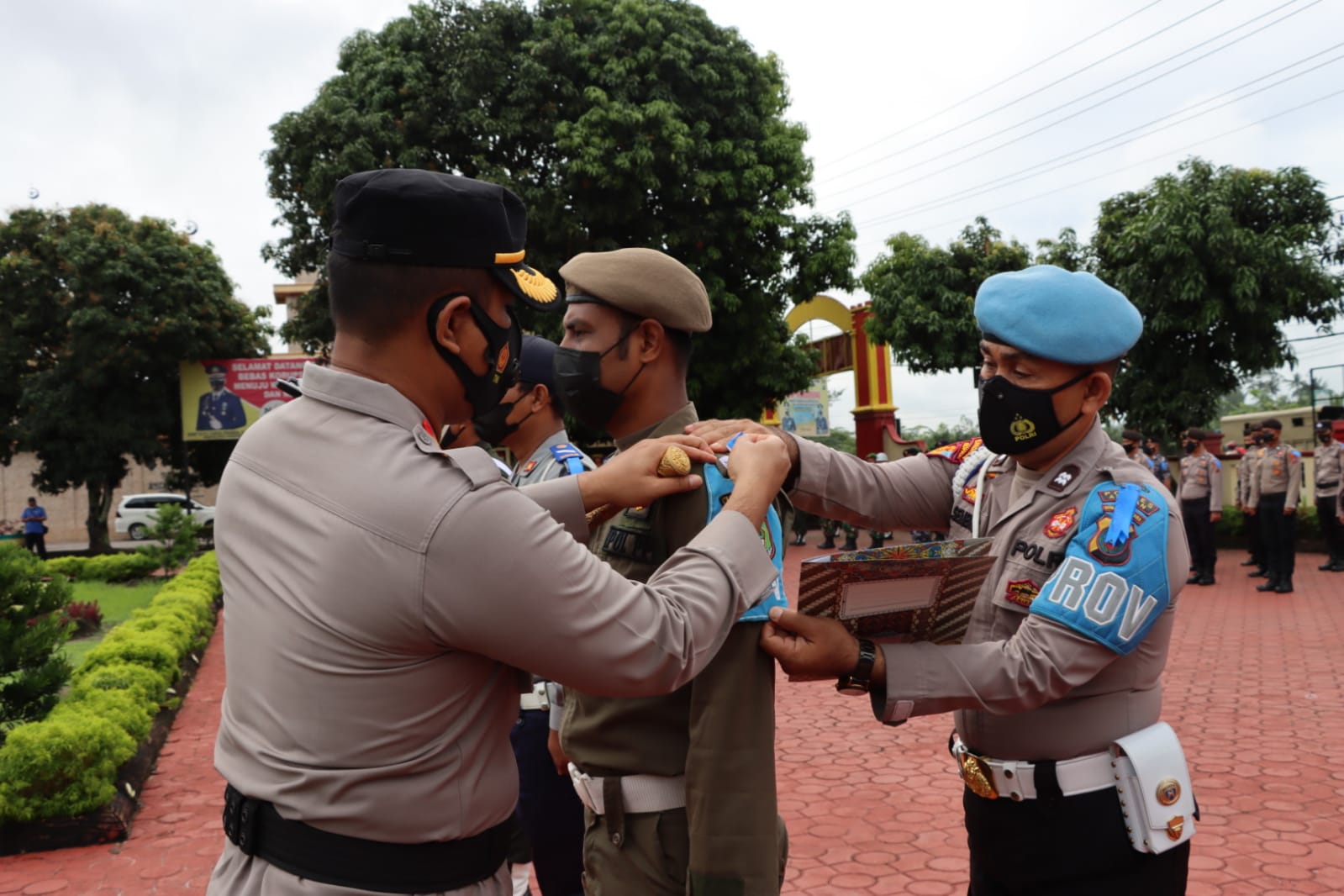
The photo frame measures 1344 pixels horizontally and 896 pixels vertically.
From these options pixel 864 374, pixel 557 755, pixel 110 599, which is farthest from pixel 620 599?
pixel 864 374

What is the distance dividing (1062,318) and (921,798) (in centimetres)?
393

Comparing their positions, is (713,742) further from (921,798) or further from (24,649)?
(24,649)

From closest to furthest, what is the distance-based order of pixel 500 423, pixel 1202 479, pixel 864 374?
pixel 500 423
pixel 1202 479
pixel 864 374

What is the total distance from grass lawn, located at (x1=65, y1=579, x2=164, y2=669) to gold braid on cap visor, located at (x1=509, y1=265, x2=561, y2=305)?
430 inches

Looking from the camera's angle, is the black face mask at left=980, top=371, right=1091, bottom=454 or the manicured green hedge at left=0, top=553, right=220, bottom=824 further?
the manicured green hedge at left=0, top=553, right=220, bottom=824

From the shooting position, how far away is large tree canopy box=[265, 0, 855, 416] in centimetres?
1692

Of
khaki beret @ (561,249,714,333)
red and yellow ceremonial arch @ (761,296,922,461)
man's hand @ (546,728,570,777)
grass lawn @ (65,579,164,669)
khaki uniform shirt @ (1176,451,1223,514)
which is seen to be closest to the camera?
khaki beret @ (561,249,714,333)

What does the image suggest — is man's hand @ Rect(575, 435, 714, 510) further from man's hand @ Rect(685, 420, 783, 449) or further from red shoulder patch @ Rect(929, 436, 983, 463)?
red shoulder patch @ Rect(929, 436, 983, 463)

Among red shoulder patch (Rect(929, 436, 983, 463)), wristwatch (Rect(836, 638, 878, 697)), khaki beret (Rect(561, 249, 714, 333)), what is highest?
khaki beret (Rect(561, 249, 714, 333))

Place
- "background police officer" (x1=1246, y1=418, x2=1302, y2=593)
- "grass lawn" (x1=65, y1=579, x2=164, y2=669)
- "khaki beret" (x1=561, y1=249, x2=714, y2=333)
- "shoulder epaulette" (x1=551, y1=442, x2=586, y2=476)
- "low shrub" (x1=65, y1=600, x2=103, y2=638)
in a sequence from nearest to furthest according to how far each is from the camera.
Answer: "khaki beret" (x1=561, y1=249, x2=714, y2=333) → "shoulder epaulette" (x1=551, y1=442, x2=586, y2=476) → "grass lawn" (x1=65, y1=579, x2=164, y2=669) → "background police officer" (x1=1246, y1=418, x2=1302, y2=593) → "low shrub" (x1=65, y1=600, x2=103, y2=638)

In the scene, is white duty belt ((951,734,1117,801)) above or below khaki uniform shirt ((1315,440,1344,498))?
above

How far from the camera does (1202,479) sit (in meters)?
14.0

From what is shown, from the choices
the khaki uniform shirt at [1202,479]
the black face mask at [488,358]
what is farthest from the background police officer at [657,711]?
the khaki uniform shirt at [1202,479]

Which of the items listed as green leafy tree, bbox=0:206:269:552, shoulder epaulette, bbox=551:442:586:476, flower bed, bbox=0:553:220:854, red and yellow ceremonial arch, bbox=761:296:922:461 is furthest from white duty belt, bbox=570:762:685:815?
green leafy tree, bbox=0:206:269:552
